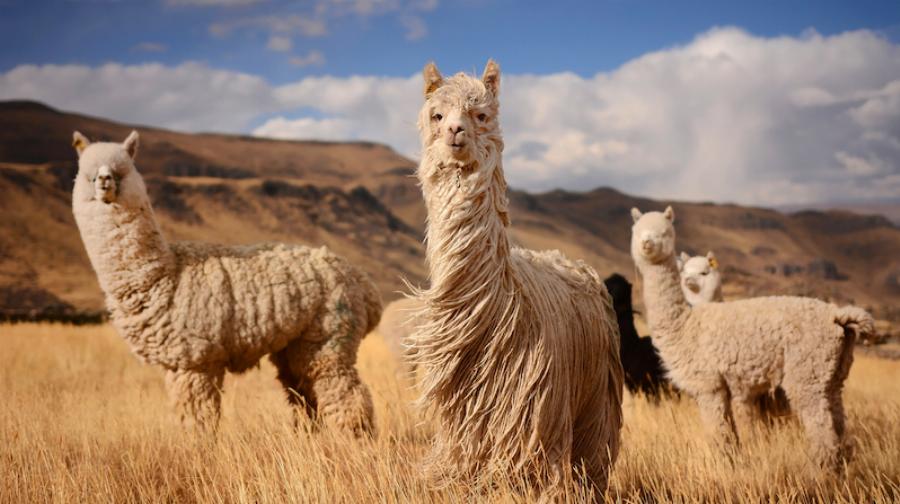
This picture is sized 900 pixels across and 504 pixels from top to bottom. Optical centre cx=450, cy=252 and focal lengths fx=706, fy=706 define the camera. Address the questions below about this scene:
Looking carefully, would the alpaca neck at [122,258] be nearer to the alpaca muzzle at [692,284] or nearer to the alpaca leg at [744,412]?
the alpaca leg at [744,412]

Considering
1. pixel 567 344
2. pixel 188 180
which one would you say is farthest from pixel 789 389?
pixel 188 180

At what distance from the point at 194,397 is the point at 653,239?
13.0 ft

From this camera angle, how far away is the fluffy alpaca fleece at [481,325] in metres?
3.29

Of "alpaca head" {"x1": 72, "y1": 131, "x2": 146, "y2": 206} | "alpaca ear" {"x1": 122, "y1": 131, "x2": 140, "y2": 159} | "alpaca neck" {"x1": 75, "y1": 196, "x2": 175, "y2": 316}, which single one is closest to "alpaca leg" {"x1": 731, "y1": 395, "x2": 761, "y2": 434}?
"alpaca neck" {"x1": 75, "y1": 196, "x2": 175, "y2": 316}

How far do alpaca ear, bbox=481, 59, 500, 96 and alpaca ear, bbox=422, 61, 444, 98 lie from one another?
22 centimetres

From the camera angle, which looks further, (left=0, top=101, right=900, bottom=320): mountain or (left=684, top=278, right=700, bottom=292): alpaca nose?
(left=0, top=101, right=900, bottom=320): mountain

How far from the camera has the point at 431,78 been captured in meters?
3.52

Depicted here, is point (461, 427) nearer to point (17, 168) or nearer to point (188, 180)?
point (17, 168)

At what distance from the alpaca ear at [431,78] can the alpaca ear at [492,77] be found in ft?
0.73

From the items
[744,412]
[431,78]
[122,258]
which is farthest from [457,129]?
[744,412]

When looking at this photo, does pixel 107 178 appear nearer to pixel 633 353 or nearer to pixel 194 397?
pixel 194 397

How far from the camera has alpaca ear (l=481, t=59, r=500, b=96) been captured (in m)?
3.57

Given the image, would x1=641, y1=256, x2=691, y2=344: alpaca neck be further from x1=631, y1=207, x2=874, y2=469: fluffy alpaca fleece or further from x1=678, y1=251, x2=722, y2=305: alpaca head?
x1=678, y1=251, x2=722, y2=305: alpaca head

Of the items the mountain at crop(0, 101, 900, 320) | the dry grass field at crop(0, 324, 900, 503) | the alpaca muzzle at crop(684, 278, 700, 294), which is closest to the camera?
the dry grass field at crop(0, 324, 900, 503)
